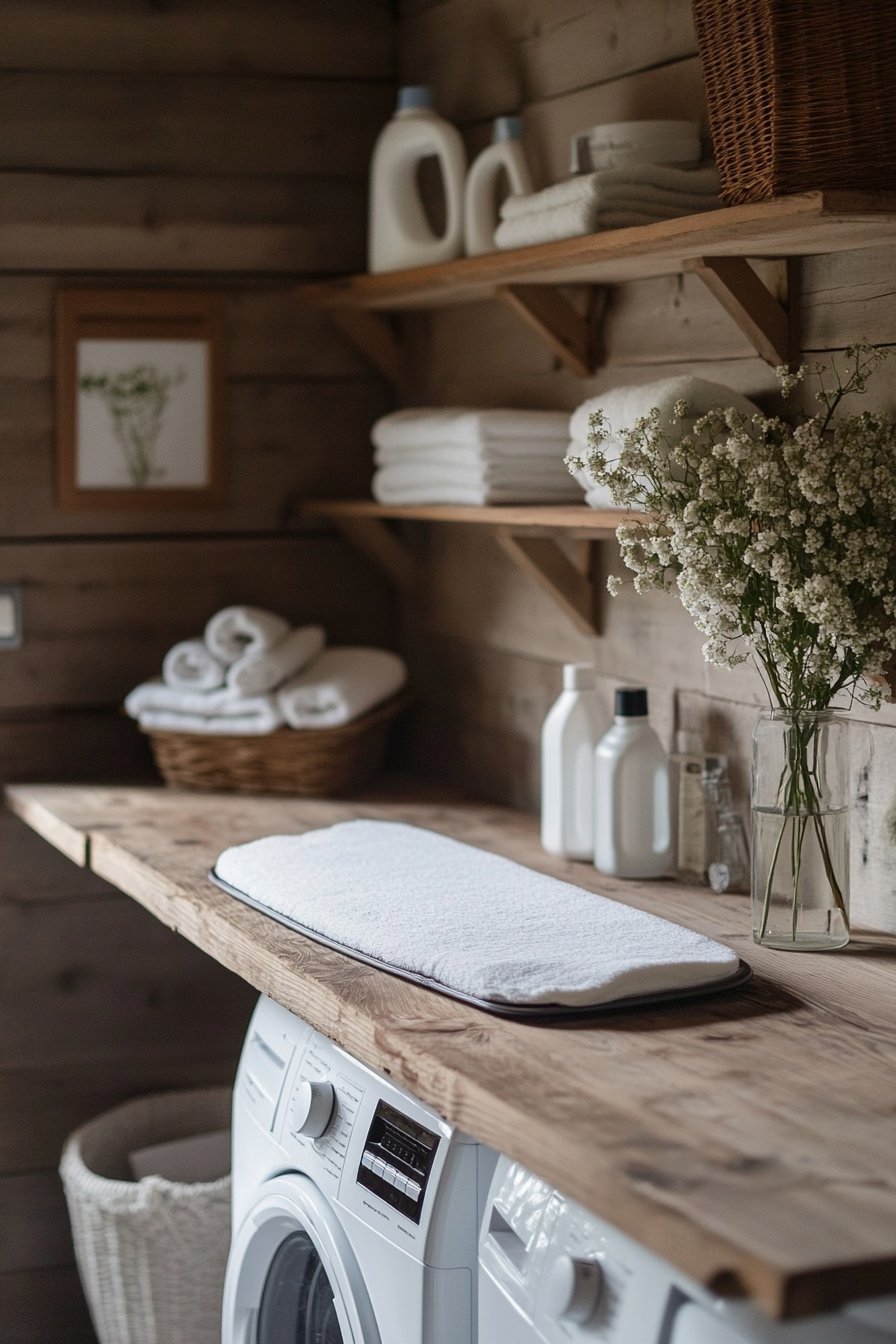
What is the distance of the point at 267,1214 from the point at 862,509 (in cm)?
99

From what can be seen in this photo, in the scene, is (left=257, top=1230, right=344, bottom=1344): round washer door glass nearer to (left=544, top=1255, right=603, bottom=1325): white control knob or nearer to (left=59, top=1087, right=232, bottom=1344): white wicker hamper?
A: (left=59, top=1087, right=232, bottom=1344): white wicker hamper

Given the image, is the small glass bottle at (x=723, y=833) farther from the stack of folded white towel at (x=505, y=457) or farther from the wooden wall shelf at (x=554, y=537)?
the stack of folded white towel at (x=505, y=457)

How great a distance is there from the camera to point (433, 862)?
190cm

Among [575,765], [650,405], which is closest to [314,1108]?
[575,765]

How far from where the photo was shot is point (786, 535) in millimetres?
1500

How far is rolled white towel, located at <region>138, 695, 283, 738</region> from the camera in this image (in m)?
2.43

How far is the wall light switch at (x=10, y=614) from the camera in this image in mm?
2572

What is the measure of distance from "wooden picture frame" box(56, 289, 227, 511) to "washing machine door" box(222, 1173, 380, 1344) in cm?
129

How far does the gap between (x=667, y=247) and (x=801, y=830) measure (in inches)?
24.6

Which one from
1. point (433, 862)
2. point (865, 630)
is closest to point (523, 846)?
point (433, 862)

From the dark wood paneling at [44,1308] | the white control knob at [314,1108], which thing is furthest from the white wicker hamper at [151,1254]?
the white control knob at [314,1108]

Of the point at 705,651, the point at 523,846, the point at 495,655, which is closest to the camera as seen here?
the point at 705,651

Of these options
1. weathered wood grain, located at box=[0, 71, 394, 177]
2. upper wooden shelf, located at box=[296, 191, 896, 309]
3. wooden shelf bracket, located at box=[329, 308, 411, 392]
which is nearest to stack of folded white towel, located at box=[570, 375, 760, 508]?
upper wooden shelf, located at box=[296, 191, 896, 309]

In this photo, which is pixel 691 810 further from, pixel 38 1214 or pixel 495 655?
pixel 38 1214
